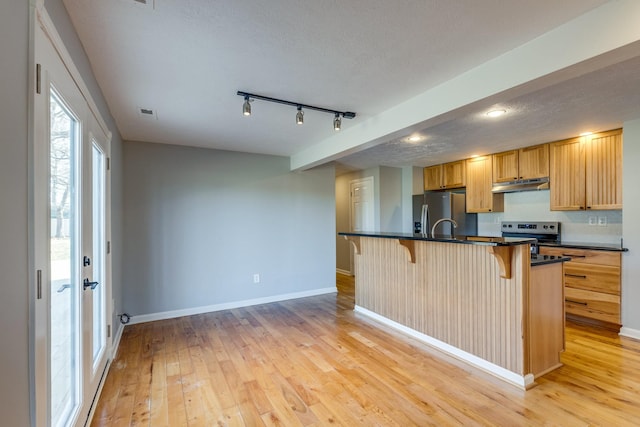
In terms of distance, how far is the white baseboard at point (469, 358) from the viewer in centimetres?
223

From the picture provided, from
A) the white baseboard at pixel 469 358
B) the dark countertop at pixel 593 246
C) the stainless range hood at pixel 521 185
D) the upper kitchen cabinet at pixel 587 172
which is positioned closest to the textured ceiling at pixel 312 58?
the upper kitchen cabinet at pixel 587 172

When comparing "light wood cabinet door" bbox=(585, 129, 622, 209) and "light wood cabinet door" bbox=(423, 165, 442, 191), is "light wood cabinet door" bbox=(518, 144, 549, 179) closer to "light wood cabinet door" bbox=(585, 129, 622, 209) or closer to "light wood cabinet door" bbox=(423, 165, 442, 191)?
"light wood cabinet door" bbox=(585, 129, 622, 209)

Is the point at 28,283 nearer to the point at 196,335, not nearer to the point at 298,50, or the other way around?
the point at 298,50

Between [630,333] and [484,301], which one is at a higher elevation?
[484,301]

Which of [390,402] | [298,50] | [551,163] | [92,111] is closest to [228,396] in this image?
[390,402]

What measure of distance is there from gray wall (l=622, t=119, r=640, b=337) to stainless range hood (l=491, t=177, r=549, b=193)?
0.86 meters

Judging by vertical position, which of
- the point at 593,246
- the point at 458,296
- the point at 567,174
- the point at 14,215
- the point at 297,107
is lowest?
the point at 458,296

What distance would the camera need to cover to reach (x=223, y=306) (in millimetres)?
4219

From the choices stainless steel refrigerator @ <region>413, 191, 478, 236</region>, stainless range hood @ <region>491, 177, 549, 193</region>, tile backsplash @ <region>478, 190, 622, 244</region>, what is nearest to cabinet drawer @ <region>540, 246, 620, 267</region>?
tile backsplash @ <region>478, 190, 622, 244</region>

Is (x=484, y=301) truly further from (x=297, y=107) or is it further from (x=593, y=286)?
(x=297, y=107)

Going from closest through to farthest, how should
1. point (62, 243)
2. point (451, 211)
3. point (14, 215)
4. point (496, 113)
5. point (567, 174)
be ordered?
point (14, 215) → point (62, 243) → point (496, 113) → point (567, 174) → point (451, 211)

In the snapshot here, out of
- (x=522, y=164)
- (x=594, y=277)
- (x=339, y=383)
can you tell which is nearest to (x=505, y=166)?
(x=522, y=164)

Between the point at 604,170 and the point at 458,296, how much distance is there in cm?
258

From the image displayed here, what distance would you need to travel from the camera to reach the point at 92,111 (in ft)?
6.56
